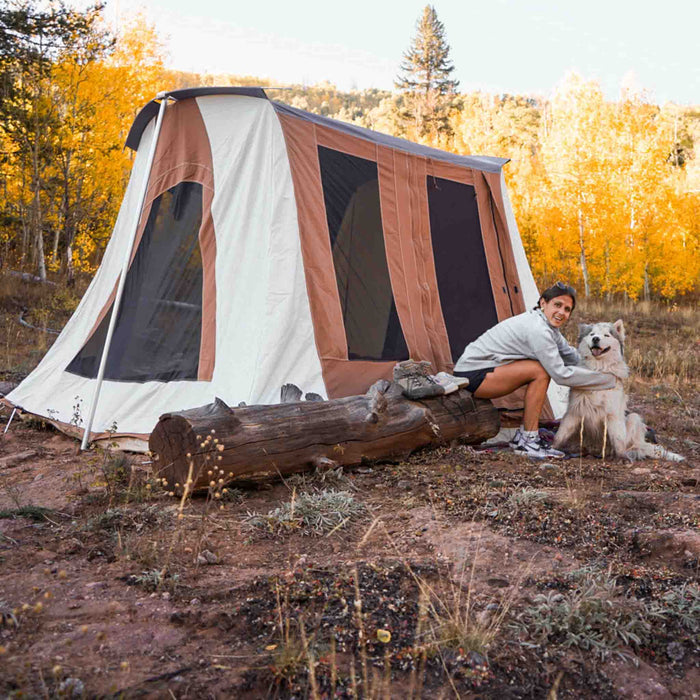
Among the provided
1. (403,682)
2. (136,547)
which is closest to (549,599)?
(403,682)

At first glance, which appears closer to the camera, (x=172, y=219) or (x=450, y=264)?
(x=172, y=219)

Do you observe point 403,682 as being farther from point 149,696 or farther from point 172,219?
point 172,219

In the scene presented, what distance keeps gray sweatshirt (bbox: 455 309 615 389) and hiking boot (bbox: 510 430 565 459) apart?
510mm

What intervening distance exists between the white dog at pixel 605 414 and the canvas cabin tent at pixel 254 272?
50.2 inches

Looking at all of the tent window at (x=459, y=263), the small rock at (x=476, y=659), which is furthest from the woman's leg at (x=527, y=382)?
the small rock at (x=476, y=659)

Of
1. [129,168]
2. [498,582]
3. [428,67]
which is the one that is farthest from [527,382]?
[428,67]

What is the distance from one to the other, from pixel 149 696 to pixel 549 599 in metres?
1.39

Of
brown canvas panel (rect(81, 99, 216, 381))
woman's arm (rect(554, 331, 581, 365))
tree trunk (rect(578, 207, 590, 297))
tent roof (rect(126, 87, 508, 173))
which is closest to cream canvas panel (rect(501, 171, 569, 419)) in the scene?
tent roof (rect(126, 87, 508, 173))

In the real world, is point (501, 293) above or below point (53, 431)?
above

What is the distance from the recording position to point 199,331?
5020 millimetres

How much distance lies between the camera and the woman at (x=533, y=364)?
16.4ft

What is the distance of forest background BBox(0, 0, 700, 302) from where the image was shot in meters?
13.8

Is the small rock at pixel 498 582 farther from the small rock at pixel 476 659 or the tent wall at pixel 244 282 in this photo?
the tent wall at pixel 244 282

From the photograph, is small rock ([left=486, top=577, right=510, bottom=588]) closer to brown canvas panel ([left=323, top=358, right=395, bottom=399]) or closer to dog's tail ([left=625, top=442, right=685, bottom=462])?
brown canvas panel ([left=323, top=358, right=395, bottom=399])
